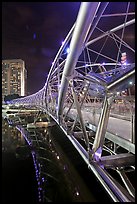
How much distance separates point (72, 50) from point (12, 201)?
35.4ft

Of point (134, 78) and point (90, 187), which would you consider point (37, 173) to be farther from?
point (134, 78)

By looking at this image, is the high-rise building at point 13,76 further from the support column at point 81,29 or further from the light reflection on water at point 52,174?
the support column at point 81,29

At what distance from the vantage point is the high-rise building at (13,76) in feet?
467

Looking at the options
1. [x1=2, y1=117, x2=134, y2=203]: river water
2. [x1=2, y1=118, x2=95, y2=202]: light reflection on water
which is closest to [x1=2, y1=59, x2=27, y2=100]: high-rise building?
[x1=2, y1=118, x2=95, y2=202]: light reflection on water

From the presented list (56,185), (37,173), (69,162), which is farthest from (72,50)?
(69,162)

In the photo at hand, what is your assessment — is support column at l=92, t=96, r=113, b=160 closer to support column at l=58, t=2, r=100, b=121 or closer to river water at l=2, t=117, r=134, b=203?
support column at l=58, t=2, r=100, b=121

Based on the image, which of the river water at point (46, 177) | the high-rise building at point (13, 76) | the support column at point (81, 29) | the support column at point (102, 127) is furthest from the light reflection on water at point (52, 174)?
the high-rise building at point (13, 76)

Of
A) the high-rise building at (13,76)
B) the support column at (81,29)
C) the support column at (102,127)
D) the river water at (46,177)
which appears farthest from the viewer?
the high-rise building at (13,76)

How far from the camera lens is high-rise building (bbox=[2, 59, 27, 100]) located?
142 meters

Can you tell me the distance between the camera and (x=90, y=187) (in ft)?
45.0

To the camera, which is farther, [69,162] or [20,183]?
[69,162]

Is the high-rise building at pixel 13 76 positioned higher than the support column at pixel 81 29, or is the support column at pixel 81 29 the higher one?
the high-rise building at pixel 13 76

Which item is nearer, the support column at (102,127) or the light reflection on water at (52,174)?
the support column at (102,127)

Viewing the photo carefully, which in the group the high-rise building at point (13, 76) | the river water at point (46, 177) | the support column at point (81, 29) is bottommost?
the river water at point (46, 177)
